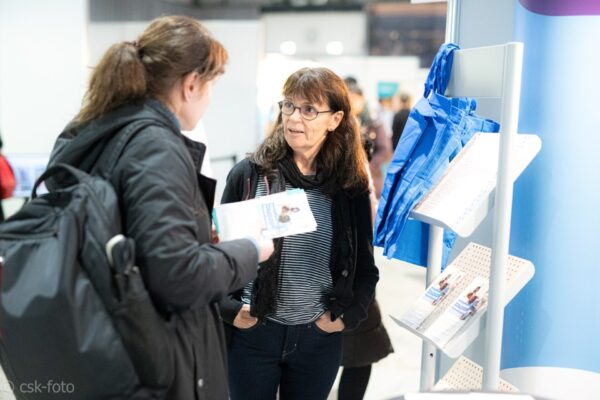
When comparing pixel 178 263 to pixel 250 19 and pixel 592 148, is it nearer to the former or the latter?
pixel 592 148

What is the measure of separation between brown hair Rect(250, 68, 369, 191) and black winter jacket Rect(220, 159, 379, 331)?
0.05m

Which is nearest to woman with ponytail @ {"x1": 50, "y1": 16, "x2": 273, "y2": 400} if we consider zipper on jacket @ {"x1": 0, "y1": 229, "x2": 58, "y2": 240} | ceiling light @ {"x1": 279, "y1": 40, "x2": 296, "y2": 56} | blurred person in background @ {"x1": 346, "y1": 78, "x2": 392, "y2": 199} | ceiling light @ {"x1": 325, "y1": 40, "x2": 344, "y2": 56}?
zipper on jacket @ {"x1": 0, "y1": 229, "x2": 58, "y2": 240}

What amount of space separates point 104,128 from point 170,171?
0.57ft

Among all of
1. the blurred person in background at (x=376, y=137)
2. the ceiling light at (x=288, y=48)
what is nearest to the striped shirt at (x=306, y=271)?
the blurred person in background at (x=376, y=137)

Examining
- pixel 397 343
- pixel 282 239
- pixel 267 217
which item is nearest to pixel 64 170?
pixel 267 217

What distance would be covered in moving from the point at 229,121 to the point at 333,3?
13.9ft

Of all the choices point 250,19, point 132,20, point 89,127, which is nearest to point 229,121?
point 132,20

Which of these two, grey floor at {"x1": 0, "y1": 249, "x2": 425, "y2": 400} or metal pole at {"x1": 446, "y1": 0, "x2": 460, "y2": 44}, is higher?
metal pole at {"x1": 446, "y1": 0, "x2": 460, "y2": 44}

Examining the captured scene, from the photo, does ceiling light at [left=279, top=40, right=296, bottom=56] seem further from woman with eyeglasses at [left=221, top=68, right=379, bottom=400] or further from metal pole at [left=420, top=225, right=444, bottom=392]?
metal pole at [left=420, top=225, right=444, bottom=392]

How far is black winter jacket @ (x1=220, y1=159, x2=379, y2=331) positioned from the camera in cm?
199

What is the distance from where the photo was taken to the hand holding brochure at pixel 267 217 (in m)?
1.61

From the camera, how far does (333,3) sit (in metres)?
12.3

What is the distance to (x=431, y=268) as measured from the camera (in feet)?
6.57

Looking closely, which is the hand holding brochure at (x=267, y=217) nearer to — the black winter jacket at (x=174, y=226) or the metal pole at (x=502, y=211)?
the black winter jacket at (x=174, y=226)
